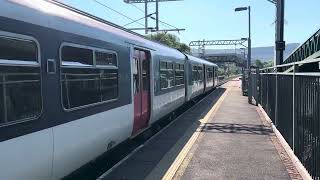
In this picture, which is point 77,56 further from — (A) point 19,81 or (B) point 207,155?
(B) point 207,155

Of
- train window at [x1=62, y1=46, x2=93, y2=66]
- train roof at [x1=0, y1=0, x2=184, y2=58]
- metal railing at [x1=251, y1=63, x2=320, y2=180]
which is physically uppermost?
train roof at [x1=0, y1=0, x2=184, y2=58]

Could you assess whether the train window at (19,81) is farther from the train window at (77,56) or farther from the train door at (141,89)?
the train door at (141,89)

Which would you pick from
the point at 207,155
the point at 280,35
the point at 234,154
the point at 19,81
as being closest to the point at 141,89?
the point at 207,155

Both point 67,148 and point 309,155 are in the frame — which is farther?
point 309,155

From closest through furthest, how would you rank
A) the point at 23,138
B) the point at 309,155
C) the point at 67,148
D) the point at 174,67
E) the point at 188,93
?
the point at 23,138 → the point at 67,148 → the point at 309,155 → the point at 174,67 → the point at 188,93

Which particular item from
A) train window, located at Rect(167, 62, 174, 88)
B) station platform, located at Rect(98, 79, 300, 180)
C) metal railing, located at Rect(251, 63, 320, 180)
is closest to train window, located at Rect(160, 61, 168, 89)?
train window, located at Rect(167, 62, 174, 88)

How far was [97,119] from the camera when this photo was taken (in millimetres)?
8602

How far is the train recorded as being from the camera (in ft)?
18.4

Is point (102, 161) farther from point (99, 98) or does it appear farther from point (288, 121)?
point (288, 121)

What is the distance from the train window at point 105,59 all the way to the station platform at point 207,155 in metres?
1.94

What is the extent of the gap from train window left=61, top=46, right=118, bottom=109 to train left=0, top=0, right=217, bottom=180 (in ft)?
0.04

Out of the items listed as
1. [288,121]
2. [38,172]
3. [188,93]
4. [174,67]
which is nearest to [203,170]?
[288,121]

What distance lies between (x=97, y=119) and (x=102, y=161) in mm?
2639

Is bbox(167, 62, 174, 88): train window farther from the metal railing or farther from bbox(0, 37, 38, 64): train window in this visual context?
bbox(0, 37, 38, 64): train window
